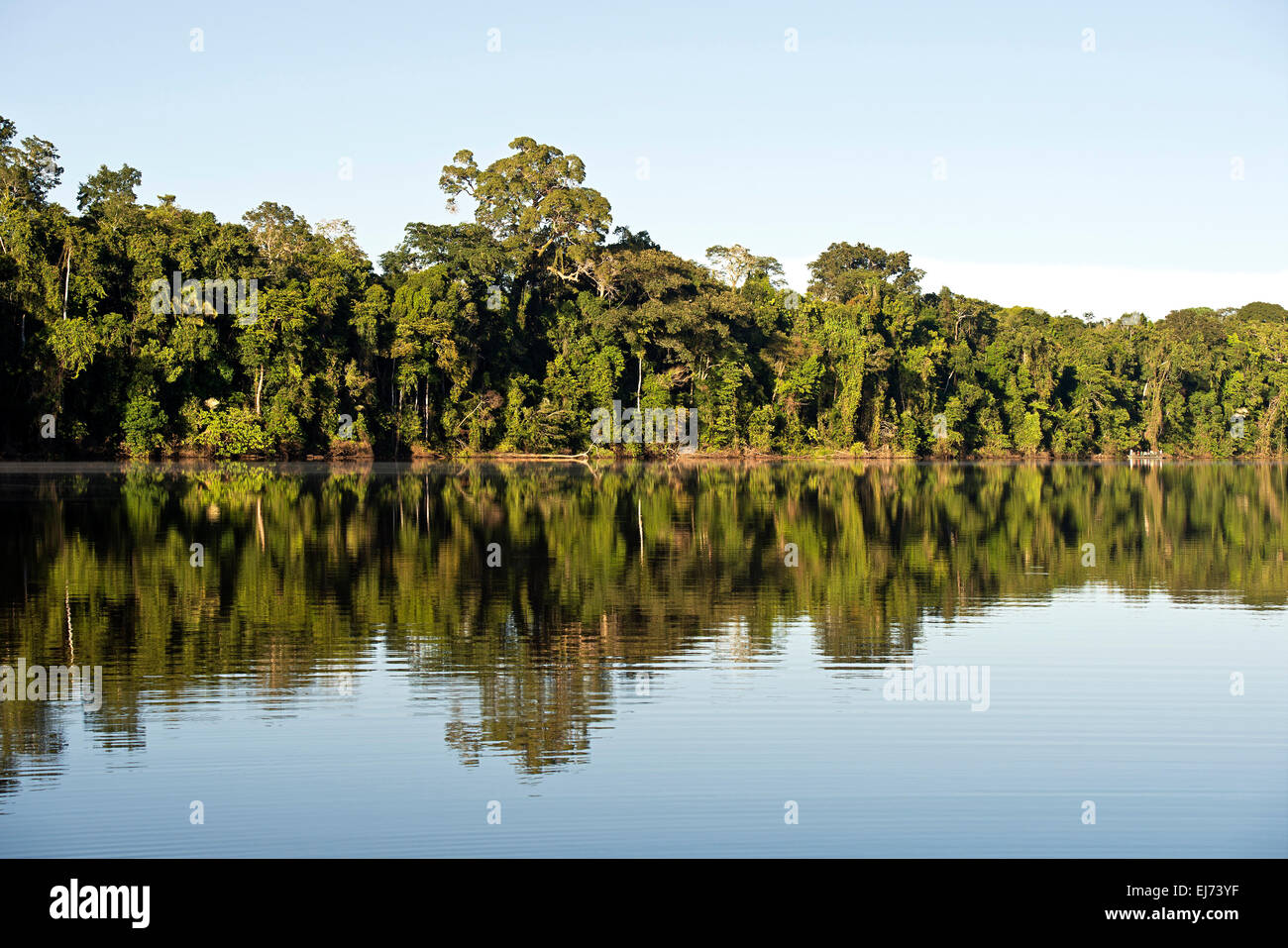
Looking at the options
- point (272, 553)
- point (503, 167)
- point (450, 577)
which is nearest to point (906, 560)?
point (450, 577)

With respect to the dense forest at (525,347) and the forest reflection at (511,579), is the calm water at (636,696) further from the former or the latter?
the dense forest at (525,347)

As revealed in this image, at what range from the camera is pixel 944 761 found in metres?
9.24

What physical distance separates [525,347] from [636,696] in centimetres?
6497

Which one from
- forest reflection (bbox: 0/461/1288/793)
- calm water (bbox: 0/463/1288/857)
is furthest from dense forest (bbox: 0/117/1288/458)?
calm water (bbox: 0/463/1288/857)

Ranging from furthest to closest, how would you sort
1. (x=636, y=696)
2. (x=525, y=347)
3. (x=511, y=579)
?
(x=525, y=347), (x=511, y=579), (x=636, y=696)

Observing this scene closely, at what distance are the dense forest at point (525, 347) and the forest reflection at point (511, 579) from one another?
62.0 feet

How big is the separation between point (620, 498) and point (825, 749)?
2829cm

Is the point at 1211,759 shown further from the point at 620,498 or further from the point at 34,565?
the point at 620,498

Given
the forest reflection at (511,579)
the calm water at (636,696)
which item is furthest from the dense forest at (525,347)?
the calm water at (636,696)

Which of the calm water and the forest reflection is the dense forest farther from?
the calm water

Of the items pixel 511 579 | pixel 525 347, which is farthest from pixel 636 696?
pixel 525 347

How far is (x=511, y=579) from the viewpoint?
18672mm

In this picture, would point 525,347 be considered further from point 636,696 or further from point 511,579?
point 636,696

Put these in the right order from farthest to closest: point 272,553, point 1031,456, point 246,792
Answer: point 1031,456 → point 272,553 → point 246,792
